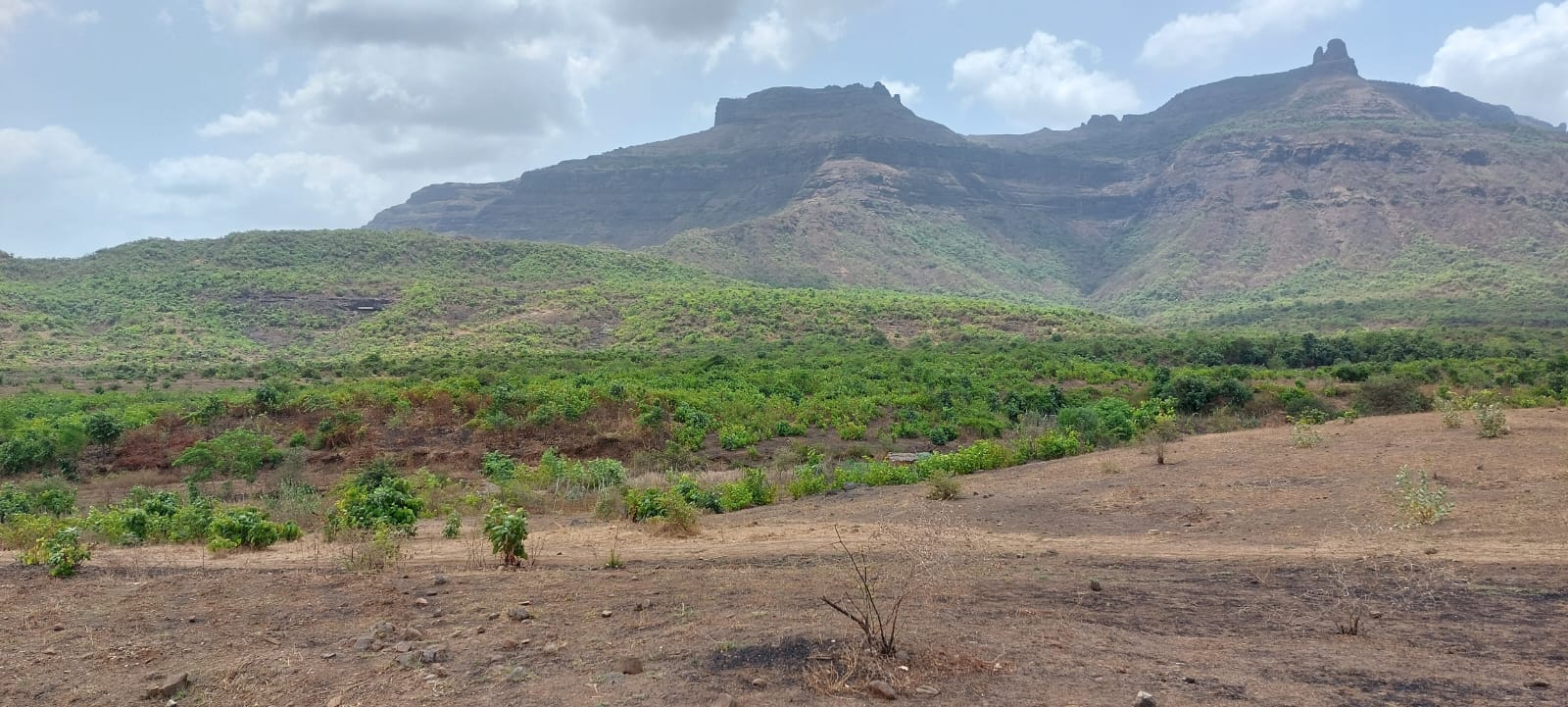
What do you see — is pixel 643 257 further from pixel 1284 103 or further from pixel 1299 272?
pixel 1284 103

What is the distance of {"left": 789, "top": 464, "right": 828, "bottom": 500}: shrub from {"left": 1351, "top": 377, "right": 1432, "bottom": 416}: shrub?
52.5 ft

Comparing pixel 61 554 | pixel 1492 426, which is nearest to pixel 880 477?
pixel 1492 426

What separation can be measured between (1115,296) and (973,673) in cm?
12529

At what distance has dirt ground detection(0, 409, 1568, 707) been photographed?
17.4 feet

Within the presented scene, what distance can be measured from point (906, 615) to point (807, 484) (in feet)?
29.1

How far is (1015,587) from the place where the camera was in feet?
25.2

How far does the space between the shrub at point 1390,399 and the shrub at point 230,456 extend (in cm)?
2826

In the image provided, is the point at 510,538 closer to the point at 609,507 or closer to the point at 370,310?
the point at 609,507

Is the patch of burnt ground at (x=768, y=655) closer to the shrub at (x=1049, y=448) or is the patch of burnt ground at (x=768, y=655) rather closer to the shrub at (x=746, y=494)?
the shrub at (x=746, y=494)

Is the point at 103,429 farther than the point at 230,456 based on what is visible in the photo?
Yes

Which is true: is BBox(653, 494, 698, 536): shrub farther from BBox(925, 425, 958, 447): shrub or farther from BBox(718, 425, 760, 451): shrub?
BBox(925, 425, 958, 447): shrub

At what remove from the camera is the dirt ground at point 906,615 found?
17.4 feet

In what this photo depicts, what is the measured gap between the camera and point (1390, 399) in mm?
22453

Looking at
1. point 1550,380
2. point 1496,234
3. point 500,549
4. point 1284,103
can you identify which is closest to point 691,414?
point 500,549
